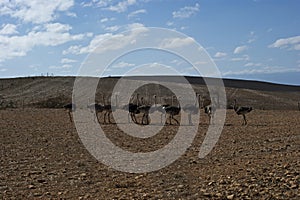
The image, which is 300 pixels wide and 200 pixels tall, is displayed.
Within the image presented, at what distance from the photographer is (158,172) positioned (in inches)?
468

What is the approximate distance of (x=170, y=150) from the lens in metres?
15.8

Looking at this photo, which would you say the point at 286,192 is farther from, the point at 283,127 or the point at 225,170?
the point at 283,127

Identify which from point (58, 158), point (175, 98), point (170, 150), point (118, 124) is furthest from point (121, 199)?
point (175, 98)

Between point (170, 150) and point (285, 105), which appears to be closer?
point (170, 150)

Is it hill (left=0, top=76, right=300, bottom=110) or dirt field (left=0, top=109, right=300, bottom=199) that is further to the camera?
hill (left=0, top=76, right=300, bottom=110)

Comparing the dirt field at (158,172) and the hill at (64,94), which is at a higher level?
the hill at (64,94)

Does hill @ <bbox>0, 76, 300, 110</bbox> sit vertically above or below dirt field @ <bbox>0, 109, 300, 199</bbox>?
above

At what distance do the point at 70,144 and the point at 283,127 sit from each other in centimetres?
1047

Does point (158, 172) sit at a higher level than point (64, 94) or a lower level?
lower

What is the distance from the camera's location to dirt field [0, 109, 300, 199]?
944cm

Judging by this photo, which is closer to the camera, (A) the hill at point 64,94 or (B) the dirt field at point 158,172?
(B) the dirt field at point 158,172

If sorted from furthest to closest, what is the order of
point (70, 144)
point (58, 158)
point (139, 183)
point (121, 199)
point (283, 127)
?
1. point (283, 127)
2. point (70, 144)
3. point (58, 158)
4. point (139, 183)
5. point (121, 199)

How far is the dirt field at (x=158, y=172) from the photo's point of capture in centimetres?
944

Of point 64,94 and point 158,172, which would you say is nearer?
point 158,172
